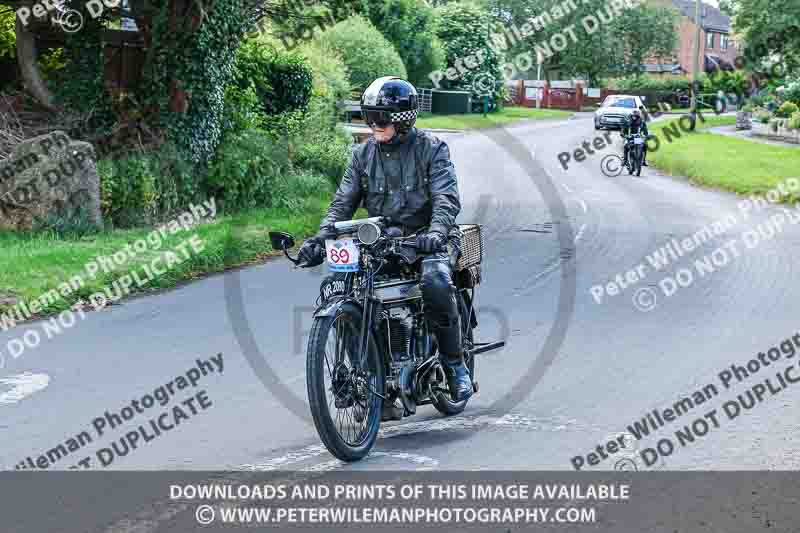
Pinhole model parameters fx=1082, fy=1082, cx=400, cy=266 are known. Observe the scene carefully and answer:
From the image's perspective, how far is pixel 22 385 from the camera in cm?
783

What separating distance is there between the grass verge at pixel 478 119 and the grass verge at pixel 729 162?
12208 mm

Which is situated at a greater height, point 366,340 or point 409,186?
point 409,186

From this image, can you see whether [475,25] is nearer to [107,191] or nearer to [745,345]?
[107,191]

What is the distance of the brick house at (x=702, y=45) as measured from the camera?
10619 centimetres

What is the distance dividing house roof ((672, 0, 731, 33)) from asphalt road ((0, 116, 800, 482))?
102m

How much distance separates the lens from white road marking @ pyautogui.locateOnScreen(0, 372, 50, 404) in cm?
749

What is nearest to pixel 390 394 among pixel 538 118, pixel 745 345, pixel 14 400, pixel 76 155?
pixel 14 400

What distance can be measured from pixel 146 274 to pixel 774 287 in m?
7.11

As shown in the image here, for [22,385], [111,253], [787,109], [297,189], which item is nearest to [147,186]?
[111,253]

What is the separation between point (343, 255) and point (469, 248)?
135 centimetres

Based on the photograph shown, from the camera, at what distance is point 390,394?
6.27m

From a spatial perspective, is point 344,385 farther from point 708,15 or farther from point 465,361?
point 708,15

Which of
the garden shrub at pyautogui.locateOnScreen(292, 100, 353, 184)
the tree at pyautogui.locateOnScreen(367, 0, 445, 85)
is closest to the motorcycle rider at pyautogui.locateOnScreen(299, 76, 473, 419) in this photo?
the garden shrub at pyautogui.locateOnScreen(292, 100, 353, 184)

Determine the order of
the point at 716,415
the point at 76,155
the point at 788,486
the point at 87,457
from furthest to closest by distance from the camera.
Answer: the point at 76,155 → the point at 716,415 → the point at 87,457 → the point at 788,486
